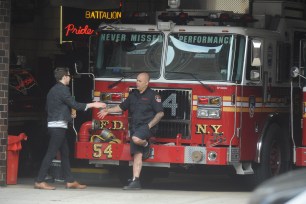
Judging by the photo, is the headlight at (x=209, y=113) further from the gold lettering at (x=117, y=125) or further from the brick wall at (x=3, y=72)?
the brick wall at (x=3, y=72)

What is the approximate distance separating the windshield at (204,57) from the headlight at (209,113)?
1.51ft

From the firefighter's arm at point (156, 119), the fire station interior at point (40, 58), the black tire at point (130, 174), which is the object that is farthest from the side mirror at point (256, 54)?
the black tire at point (130, 174)

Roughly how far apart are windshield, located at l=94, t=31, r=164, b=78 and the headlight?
915 millimetres

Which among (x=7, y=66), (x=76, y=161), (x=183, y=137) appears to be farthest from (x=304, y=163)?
(x=76, y=161)

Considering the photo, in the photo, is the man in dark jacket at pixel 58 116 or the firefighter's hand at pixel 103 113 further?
the firefighter's hand at pixel 103 113

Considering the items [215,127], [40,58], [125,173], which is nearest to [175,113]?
[215,127]

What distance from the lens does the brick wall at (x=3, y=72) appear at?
16.5 m

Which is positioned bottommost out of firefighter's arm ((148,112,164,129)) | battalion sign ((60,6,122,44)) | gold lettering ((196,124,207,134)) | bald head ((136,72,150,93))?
gold lettering ((196,124,207,134))

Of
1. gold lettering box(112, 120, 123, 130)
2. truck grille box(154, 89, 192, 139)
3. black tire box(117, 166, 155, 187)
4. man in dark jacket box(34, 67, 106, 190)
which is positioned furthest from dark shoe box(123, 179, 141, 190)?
black tire box(117, 166, 155, 187)

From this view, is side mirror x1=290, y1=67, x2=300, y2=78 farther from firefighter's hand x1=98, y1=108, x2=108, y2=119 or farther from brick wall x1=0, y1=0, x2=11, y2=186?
brick wall x1=0, y1=0, x2=11, y2=186

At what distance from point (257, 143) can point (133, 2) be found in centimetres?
691

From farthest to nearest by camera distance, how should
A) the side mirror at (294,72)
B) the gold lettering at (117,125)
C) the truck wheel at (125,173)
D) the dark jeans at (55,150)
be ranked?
the truck wheel at (125,173) → the gold lettering at (117,125) → the dark jeans at (55,150) → the side mirror at (294,72)

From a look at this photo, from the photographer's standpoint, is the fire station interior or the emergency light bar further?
the fire station interior

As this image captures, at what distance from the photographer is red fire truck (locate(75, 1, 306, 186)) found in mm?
16047
